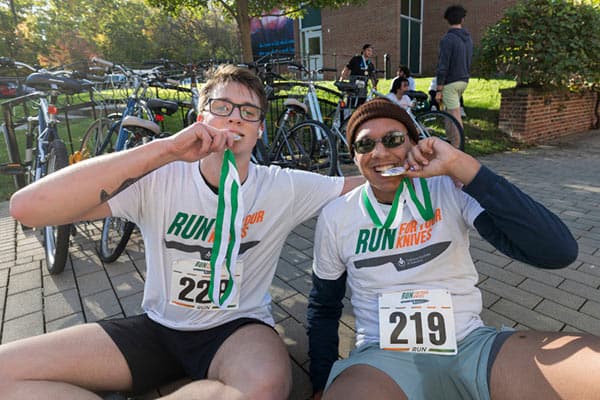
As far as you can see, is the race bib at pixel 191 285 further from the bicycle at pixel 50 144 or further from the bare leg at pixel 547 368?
the bicycle at pixel 50 144

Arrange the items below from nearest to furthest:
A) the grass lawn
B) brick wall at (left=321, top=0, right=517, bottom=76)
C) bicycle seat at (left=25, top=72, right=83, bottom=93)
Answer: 1. bicycle seat at (left=25, top=72, right=83, bottom=93)
2. the grass lawn
3. brick wall at (left=321, top=0, right=517, bottom=76)

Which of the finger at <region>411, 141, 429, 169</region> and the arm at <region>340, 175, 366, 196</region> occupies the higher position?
the finger at <region>411, 141, 429, 169</region>

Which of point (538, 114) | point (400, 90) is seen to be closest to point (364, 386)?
point (400, 90)

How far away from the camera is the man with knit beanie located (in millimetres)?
1395

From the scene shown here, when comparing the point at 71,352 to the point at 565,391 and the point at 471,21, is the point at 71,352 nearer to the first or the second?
the point at 565,391

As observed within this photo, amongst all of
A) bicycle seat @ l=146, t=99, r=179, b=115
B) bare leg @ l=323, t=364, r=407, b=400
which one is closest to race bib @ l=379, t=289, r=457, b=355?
bare leg @ l=323, t=364, r=407, b=400

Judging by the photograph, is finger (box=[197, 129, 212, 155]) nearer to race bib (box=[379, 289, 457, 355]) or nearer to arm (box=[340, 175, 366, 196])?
arm (box=[340, 175, 366, 196])

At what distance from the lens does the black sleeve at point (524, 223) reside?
1404mm

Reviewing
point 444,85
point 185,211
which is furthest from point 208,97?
point 444,85

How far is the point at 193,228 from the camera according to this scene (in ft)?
5.75

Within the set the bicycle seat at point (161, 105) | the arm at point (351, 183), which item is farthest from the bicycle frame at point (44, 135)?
the arm at point (351, 183)

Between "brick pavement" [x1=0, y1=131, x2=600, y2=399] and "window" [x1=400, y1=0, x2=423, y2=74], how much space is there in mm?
16441

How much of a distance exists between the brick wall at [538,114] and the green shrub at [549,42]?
1.32 ft

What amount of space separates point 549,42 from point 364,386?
9.38 m
